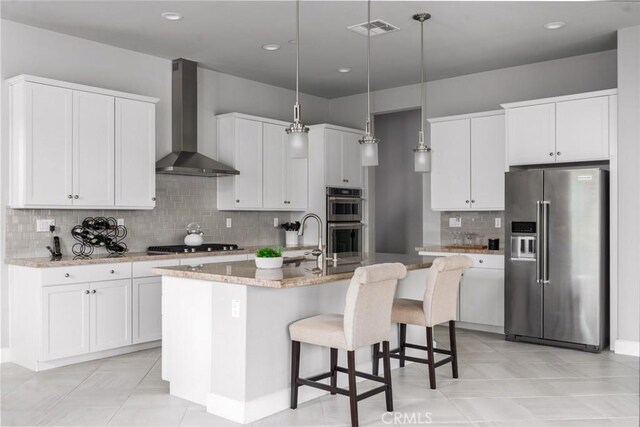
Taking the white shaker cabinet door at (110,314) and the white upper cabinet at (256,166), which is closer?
the white shaker cabinet door at (110,314)

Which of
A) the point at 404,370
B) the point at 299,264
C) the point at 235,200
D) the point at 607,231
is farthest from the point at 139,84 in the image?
the point at 607,231

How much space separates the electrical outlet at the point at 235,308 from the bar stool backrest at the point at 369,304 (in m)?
0.64

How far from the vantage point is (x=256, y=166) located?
21.3 ft

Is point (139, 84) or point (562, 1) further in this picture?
point (139, 84)

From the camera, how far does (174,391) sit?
3.85 meters

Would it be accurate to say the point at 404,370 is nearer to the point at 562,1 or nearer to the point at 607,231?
the point at 607,231

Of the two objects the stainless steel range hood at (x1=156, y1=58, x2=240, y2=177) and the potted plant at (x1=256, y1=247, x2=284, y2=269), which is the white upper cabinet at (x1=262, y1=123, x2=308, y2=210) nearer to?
the stainless steel range hood at (x1=156, y1=58, x2=240, y2=177)

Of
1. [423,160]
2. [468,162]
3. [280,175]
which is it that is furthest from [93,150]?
[468,162]

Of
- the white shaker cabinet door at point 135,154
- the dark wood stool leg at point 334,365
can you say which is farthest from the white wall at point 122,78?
the dark wood stool leg at point 334,365

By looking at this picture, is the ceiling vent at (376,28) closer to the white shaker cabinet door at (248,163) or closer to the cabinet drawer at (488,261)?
the white shaker cabinet door at (248,163)

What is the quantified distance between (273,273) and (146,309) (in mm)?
2103

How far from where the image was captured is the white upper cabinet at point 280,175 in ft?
21.6

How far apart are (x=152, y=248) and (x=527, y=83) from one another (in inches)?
170

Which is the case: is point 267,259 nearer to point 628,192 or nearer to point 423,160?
point 423,160
